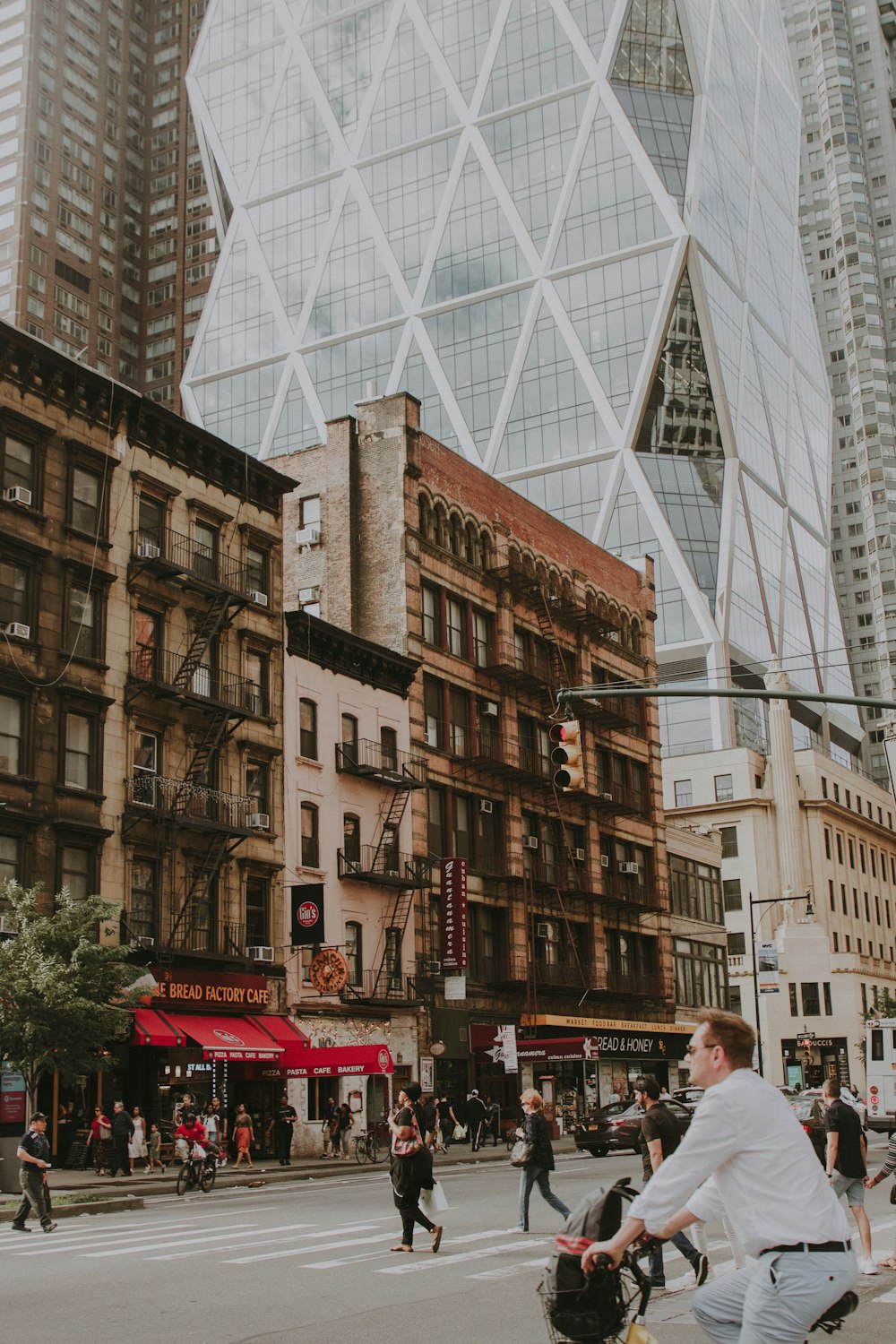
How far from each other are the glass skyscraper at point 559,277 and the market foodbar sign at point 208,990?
6452 centimetres

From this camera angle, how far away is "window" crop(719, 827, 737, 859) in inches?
3942

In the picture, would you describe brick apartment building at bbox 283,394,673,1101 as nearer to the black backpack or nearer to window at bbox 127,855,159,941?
window at bbox 127,855,159,941

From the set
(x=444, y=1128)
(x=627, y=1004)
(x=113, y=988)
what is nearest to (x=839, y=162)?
(x=627, y=1004)

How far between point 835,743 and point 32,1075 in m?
106

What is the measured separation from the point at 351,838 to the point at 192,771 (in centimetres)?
851

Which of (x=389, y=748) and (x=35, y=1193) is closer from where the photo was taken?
(x=35, y=1193)

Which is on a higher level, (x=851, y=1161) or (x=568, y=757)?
(x=568, y=757)

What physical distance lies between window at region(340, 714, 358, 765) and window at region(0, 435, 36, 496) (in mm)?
13447

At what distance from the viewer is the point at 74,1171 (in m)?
31.5

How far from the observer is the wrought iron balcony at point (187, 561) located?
37406 mm

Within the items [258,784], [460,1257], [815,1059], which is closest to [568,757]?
[460,1257]

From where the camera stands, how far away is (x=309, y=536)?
52031 millimetres

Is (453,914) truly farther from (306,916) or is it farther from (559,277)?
(559,277)

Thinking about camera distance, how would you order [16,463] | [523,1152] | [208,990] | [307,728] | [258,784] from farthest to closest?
[307,728] → [258,784] → [208,990] → [16,463] → [523,1152]
